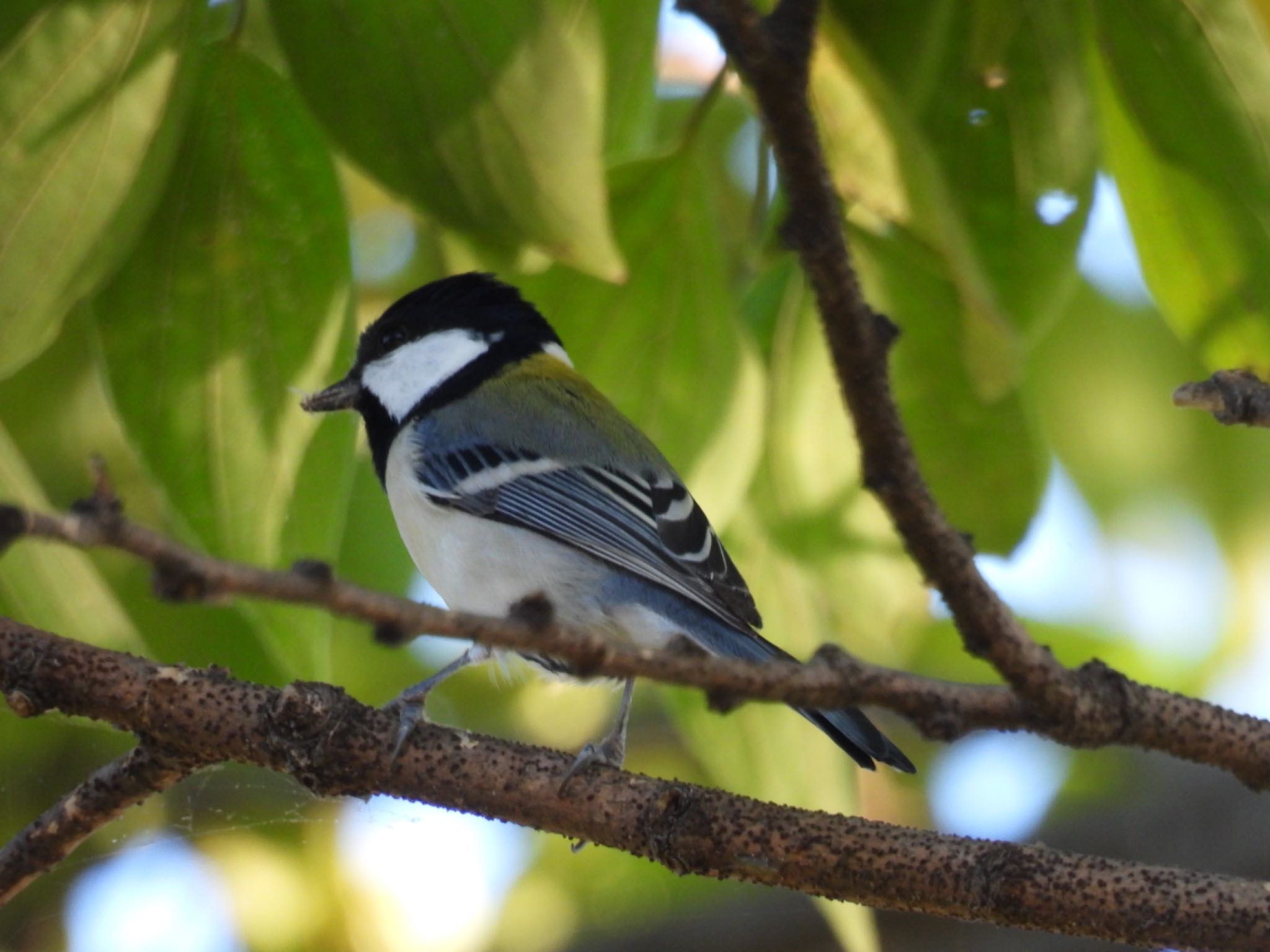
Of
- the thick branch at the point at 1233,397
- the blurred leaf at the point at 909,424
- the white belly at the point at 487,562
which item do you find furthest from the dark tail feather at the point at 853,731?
the thick branch at the point at 1233,397

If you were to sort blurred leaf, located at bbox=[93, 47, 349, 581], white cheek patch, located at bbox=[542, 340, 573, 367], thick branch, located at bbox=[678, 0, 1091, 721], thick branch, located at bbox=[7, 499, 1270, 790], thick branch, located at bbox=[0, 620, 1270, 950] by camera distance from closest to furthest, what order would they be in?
thick branch, located at bbox=[7, 499, 1270, 790]
thick branch, located at bbox=[678, 0, 1091, 721]
thick branch, located at bbox=[0, 620, 1270, 950]
blurred leaf, located at bbox=[93, 47, 349, 581]
white cheek patch, located at bbox=[542, 340, 573, 367]

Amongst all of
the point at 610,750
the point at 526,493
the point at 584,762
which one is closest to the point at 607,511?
the point at 526,493

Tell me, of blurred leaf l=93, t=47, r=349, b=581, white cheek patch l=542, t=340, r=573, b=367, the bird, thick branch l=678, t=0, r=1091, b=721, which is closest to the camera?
thick branch l=678, t=0, r=1091, b=721

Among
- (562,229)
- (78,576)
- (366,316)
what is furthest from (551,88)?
(366,316)

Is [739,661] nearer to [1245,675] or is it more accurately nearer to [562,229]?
[562,229]

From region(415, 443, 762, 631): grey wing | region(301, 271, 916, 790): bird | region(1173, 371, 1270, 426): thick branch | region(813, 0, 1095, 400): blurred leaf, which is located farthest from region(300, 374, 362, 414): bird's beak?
region(1173, 371, 1270, 426): thick branch

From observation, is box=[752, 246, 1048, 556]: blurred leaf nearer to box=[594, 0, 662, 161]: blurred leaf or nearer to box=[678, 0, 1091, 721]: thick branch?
box=[594, 0, 662, 161]: blurred leaf

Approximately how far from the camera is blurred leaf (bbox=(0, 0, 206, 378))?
1.05 meters

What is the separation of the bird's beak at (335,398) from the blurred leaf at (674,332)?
248mm

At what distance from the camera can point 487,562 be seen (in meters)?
1.66

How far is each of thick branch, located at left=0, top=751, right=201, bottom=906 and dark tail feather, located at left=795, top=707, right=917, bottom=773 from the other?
550 millimetres

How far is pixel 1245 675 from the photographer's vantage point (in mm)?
2139

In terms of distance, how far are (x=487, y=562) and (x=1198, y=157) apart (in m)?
0.89

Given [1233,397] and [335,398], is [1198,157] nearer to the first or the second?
[1233,397]
